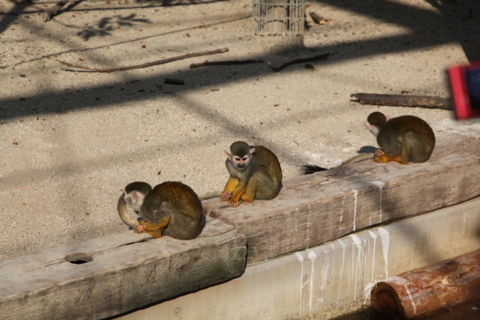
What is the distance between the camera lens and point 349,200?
3.97 meters

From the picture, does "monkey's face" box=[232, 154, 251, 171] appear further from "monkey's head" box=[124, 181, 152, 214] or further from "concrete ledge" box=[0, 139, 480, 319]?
"monkey's head" box=[124, 181, 152, 214]

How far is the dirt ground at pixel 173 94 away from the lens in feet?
16.8

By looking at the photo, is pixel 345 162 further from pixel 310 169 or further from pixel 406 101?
pixel 406 101

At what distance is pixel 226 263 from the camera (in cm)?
341

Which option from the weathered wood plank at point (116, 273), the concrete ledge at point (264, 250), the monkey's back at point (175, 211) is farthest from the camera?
the monkey's back at point (175, 211)

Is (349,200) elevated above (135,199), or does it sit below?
below

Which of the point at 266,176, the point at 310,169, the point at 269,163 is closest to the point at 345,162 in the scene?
the point at 310,169

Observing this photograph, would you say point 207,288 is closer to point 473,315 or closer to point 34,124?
point 473,315

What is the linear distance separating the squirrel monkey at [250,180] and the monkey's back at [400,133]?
44.9 inches

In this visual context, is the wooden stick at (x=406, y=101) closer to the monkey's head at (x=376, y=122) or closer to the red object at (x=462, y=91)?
the monkey's head at (x=376, y=122)

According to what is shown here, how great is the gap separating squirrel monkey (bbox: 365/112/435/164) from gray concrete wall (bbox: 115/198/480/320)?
20.2 inches

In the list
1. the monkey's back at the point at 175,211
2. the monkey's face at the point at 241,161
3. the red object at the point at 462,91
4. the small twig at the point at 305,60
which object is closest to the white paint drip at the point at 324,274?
the monkey's face at the point at 241,161

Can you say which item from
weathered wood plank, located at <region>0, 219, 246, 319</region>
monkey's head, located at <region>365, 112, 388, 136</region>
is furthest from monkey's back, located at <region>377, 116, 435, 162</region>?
weathered wood plank, located at <region>0, 219, 246, 319</region>

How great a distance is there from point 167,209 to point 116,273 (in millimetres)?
500
